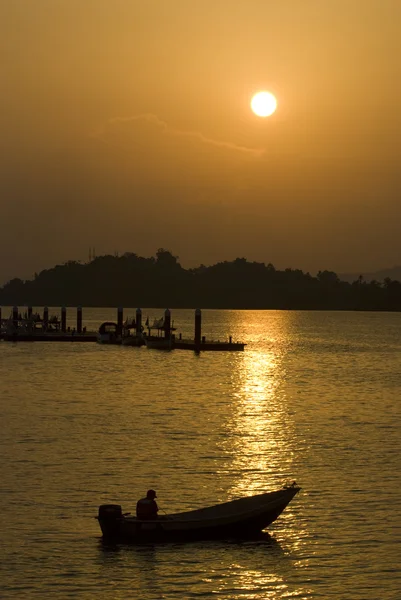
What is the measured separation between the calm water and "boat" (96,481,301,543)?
0.42 m

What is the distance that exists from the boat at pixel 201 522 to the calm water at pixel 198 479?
16.4 inches

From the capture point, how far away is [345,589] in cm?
2762

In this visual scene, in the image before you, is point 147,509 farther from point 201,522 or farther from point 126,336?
point 126,336

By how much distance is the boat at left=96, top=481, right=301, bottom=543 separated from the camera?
99.6 feet

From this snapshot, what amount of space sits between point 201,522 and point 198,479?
10.3 meters

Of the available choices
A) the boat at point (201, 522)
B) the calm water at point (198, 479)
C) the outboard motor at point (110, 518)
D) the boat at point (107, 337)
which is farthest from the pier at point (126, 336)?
the outboard motor at point (110, 518)

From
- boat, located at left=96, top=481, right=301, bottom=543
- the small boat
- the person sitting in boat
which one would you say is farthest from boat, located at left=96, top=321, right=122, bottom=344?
the person sitting in boat

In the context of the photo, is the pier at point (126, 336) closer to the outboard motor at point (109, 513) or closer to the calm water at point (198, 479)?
the calm water at point (198, 479)

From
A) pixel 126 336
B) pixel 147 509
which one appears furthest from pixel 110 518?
pixel 126 336

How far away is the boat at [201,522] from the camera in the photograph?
1195 inches

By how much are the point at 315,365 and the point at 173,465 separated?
269ft

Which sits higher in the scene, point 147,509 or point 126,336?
point 126,336

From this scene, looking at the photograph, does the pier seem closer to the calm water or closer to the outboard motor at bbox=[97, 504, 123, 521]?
the calm water

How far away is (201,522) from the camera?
30.6 metres
